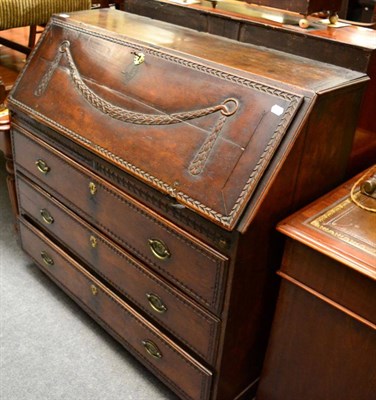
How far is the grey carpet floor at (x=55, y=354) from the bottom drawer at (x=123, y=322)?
10 centimetres

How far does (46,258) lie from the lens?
2084 millimetres

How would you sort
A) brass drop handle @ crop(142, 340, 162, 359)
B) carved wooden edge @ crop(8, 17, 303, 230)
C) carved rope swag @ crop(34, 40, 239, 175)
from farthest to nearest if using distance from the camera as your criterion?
1. brass drop handle @ crop(142, 340, 162, 359)
2. carved rope swag @ crop(34, 40, 239, 175)
3. carved wooden edge @ crop(8, 17, 303, 230)

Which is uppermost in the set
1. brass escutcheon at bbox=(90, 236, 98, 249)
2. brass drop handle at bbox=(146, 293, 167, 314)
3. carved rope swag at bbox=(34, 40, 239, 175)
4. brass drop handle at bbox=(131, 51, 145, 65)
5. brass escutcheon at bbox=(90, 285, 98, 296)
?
brass drop handle at bbox=(131, 51, 145, 65)

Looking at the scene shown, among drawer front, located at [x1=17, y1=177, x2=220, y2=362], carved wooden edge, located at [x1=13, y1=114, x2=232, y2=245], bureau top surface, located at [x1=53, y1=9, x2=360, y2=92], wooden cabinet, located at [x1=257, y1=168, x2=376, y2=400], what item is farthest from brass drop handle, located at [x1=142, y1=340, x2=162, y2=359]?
bureau top surface, located at [x1=53, y1=9, x2=360, y2=92]

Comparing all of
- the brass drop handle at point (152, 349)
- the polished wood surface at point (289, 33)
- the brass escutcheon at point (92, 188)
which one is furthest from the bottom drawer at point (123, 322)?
the polished wood surface at point (289, 33)

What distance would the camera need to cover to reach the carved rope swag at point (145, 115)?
1.29 m

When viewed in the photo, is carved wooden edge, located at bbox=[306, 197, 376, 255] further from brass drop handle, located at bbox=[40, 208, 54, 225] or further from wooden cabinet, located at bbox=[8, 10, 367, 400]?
brass drop handle, located at bbox=[40, 208, 54, 225]

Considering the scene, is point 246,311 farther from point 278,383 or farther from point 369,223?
point 369,223

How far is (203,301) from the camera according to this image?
1377 millimetres

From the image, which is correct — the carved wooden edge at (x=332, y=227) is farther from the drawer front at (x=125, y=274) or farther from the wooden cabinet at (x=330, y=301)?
the drawer front at (x=125, y=274)

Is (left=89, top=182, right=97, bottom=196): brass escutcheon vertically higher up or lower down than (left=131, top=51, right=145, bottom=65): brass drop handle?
lower down

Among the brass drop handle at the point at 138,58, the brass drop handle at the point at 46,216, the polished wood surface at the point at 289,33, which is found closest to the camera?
the polished wood surface at the point at 289,33

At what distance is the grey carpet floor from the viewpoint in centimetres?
175

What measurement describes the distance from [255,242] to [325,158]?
309 mm
